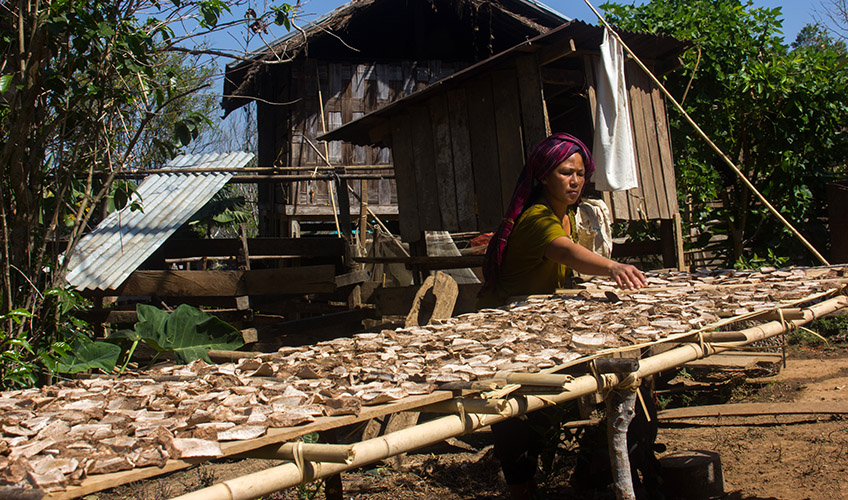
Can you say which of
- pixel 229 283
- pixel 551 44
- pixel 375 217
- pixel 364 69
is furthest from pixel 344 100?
pixel 551 44

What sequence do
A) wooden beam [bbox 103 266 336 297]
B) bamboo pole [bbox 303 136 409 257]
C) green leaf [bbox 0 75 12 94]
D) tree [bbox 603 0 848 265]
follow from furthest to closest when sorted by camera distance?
bamboo pole [bbox 303 136 409 257], tree [bbox 603 0 848 265], wooden beam [bbox 103 266 336 297], green leaf [bbox 0 75 12 94]

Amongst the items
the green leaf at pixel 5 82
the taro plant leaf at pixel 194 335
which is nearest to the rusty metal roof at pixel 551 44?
the taro plant leaf at pixel 194 335

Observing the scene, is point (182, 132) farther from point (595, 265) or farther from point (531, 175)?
point (595, 265)

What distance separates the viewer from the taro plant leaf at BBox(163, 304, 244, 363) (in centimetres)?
420

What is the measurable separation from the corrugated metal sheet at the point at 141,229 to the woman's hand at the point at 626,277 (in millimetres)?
4239

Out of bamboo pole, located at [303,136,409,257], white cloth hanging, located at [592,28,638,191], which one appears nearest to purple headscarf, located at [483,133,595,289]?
white cloth hanging, located at [592,28,638,191]

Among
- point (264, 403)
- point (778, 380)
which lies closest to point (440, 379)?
point (264, 403)

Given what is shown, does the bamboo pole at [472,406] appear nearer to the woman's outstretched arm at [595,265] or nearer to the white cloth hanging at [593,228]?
the woman's outstretched arm at [595,265]

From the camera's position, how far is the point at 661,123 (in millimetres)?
6059

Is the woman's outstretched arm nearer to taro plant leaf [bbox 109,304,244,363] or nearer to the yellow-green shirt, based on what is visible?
the yellow-green shirt

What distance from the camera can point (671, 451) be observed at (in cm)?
460

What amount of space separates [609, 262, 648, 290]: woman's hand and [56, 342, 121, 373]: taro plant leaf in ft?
9.49

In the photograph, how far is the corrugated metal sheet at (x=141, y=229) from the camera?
6.32 meters

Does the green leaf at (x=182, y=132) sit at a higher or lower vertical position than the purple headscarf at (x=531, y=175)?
higher
